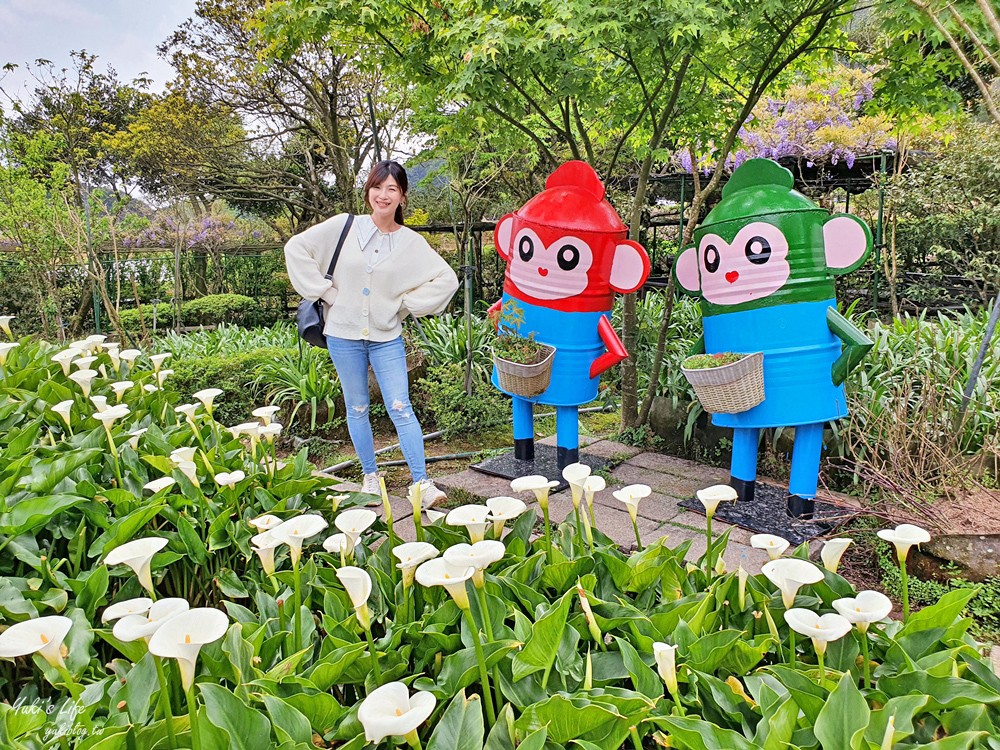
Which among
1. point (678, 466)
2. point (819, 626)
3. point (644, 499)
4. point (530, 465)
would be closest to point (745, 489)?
Result: point (644, 499)

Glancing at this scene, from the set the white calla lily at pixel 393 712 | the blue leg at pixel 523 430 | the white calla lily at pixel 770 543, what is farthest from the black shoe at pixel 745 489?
the white calla lily at pixel 393 712

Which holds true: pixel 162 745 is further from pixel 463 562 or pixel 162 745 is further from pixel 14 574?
pixel 14 574

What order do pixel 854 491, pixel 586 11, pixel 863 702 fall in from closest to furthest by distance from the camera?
pixel 863 702, pixel 586 11, pixel 854 491

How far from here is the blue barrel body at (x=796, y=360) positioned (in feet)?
10.1

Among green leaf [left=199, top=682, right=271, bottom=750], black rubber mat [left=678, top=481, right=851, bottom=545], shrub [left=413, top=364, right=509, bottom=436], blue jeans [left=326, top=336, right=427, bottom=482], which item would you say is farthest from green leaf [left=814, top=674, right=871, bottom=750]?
shrub [left=413, top=364, right=509, bottom=436]

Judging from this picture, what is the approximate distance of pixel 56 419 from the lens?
2.92 metres

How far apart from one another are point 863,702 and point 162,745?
126cm

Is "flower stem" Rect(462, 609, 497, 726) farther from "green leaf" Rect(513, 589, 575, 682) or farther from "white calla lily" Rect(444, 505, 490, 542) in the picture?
"white calla lily" Rect(444, 505, 490, 542)

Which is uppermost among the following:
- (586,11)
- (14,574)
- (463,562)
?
(586,11)

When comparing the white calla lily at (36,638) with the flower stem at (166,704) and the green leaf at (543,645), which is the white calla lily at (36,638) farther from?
the green leaf at (543,645)

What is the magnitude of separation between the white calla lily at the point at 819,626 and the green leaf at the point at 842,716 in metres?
0.07

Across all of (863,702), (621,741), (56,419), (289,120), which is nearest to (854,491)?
(863,702)

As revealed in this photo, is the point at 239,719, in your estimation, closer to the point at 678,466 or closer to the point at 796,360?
the point at 796,360

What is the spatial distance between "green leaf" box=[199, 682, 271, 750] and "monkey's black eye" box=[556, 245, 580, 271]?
2821 mm
